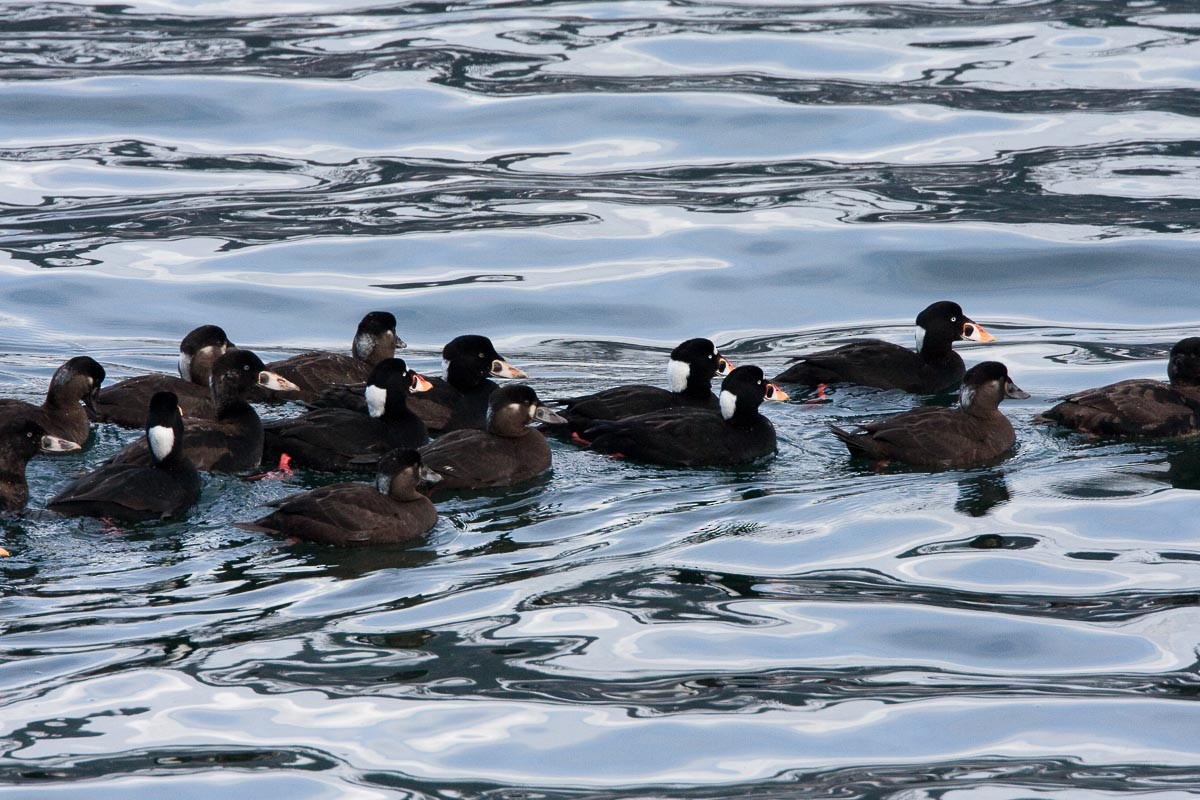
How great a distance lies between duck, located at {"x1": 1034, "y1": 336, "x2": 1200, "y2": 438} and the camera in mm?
11586

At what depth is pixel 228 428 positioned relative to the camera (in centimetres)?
1116

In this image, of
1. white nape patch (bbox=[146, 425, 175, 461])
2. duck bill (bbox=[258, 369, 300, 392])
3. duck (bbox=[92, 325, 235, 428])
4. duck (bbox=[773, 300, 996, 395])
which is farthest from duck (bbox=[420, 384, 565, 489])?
duck (bbox=[773, 300, 996, 395])

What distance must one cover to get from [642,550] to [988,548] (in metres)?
1.97

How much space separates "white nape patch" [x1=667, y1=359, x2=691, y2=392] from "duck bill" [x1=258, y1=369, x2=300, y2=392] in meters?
2.72

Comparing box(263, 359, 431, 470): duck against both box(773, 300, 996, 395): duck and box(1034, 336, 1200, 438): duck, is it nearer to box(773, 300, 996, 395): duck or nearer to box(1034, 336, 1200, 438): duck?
box(773, 300, 996, 395): duck

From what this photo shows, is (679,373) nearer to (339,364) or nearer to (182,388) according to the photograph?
(339,364)

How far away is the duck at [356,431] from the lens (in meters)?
11.1

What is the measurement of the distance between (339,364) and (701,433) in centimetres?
315

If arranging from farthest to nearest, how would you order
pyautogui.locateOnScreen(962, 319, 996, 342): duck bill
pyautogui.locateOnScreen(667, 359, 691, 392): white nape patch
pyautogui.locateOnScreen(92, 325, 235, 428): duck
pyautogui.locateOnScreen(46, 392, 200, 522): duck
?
1. pyautogui.locateOnScreen(962, 319, 996, 342): duck bill
2. pyautogui.locateOnScreen(667, 359, 691, 392): white nape patch
3. pyautogui.locateOnScreen(92, 325, 235, 428): duck
4. pyautogui.locateOnScreen(46, 392, 200, 522): duck

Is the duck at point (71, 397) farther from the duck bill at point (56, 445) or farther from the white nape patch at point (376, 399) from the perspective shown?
the white nape patch at point (376, 399)

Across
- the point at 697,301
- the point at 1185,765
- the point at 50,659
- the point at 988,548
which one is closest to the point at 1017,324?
the point at 697,301

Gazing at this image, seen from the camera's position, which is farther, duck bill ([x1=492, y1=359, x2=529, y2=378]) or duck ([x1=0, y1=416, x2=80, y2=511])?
duck bill ([x1=492, y1=359, x2=529, y2=378])

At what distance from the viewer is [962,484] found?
10891 millimetres

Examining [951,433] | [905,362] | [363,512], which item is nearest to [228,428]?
[363,512]
